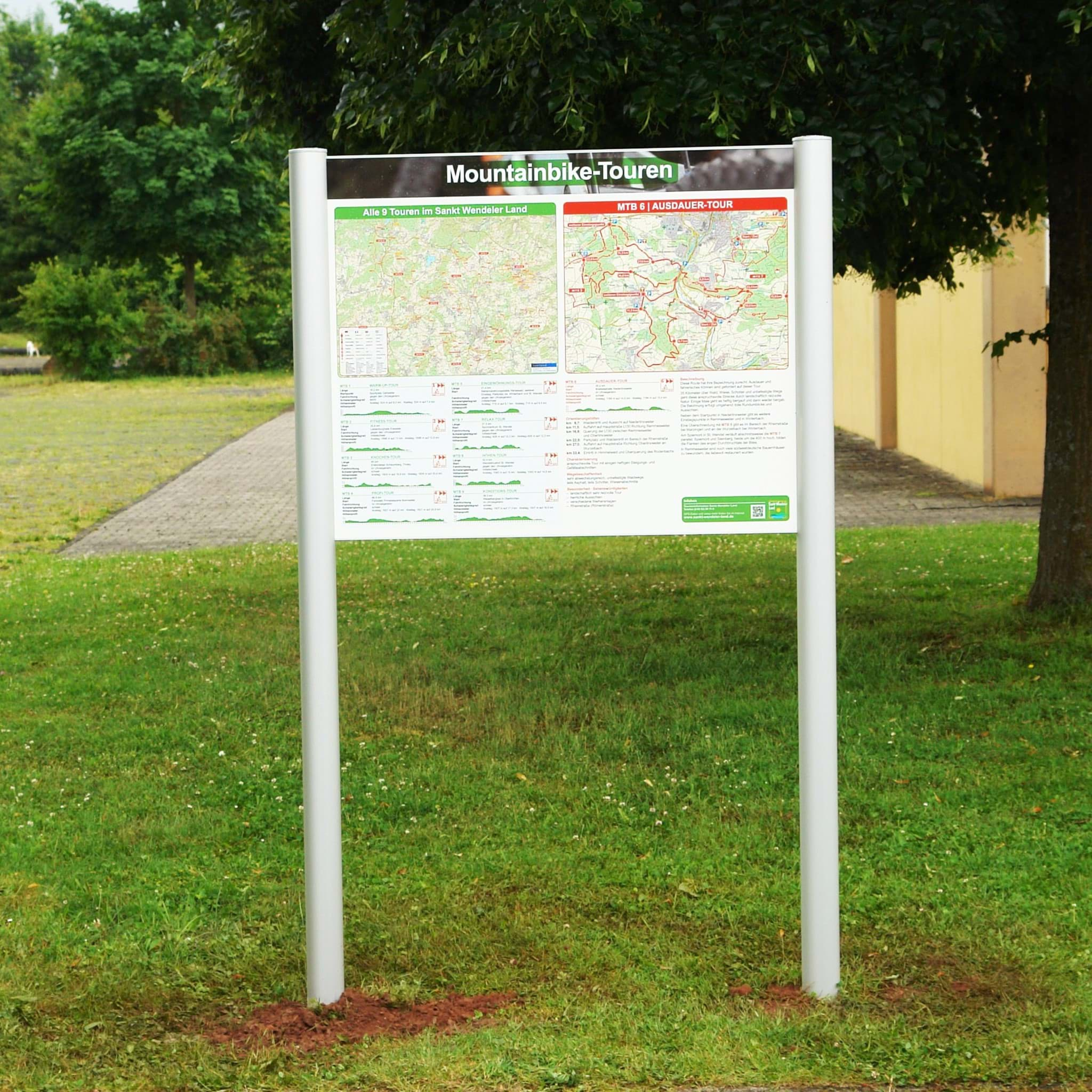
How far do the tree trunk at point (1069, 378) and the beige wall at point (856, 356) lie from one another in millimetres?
13019

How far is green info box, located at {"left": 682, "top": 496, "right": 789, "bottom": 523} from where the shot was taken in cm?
413

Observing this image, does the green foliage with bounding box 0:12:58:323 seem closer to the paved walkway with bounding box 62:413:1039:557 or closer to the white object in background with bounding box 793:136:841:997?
the paved walkway with bounding box 62:413:1039:557

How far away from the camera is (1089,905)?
15.7ft

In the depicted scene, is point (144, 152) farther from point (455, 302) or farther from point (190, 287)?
point (455, 302)

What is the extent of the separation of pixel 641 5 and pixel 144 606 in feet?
18.4

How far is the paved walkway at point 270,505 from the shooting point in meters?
14.5

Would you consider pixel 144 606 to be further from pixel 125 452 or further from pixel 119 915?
pixel 125 452

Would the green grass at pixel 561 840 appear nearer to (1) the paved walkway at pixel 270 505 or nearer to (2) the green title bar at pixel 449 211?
(2) the green title bar at pixel 449 211

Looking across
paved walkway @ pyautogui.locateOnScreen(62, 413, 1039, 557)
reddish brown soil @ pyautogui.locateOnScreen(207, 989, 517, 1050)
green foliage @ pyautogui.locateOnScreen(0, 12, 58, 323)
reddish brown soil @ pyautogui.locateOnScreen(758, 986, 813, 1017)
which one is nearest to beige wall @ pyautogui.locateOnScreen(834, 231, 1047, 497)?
paved walkway @ pyautogui.locateOnScreen(62, 413, 1039, 557)

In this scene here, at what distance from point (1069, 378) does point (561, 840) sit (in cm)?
449

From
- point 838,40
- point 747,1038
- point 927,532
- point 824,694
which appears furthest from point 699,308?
point 927,532

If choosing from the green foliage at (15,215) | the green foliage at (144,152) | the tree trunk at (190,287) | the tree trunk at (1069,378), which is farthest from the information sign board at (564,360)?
the green foliage at (15,215)

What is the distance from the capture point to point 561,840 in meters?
5.54

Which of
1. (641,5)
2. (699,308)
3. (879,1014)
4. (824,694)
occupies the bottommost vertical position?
(879,1014)
